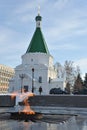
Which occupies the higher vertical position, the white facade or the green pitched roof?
the green pitched roof

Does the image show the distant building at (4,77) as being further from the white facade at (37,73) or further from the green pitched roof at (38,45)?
A: the green pitched roof at (38,45)

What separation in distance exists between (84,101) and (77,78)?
29118mm

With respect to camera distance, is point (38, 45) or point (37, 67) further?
point (37, 67)

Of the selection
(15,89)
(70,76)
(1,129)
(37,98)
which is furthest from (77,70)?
(1,129)

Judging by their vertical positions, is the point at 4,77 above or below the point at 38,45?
below

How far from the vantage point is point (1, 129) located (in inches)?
468

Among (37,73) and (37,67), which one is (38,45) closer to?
(37,67)

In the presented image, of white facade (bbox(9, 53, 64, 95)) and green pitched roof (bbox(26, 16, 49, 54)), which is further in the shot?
green pitched roof (bbox(26, 16, 49, 54))

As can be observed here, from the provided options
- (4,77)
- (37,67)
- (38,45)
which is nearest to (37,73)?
(37,67)

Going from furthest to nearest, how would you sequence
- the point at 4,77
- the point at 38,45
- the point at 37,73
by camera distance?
the point at 4,77
the point at 37,73
the point at 38,45

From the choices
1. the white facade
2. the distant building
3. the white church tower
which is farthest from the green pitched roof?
the distant building

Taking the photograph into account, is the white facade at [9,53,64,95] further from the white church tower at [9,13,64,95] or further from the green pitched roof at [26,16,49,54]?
the green pitched roof at [26,16,49,54]

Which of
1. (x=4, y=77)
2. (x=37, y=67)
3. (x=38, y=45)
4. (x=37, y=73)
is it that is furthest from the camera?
(x=4, y=77)

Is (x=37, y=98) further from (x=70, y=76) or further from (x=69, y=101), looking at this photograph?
(x=70, y=76)
